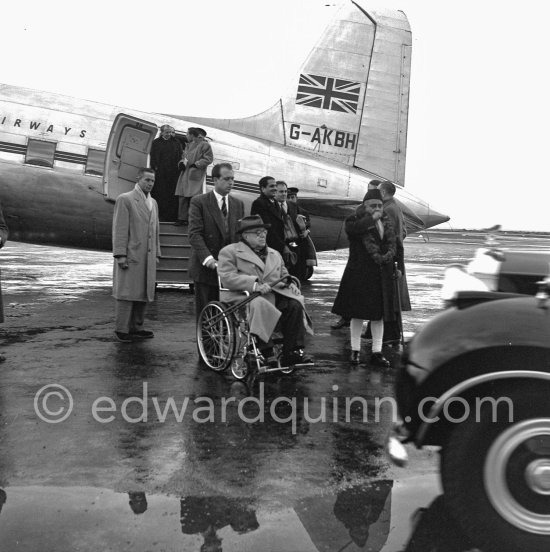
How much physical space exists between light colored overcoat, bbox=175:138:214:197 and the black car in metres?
8.92

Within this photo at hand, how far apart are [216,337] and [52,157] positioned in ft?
25.3

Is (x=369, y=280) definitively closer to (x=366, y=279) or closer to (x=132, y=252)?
(x=366, y=279)

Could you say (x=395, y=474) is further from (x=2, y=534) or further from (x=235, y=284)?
(x=235, y=284)

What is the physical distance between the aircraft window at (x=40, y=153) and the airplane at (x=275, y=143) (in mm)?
18

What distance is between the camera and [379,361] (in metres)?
7.43

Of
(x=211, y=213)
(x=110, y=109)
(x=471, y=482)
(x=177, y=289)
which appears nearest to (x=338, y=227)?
(x=177, y=289)

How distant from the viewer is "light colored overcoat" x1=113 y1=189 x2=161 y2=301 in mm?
8336

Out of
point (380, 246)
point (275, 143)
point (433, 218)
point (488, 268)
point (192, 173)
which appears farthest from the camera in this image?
point (433, 218)

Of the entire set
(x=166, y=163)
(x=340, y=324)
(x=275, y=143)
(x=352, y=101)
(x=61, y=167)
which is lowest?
(x=340, y=324)

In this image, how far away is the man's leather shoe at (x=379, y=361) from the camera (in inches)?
291

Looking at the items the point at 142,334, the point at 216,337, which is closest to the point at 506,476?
the point at 216,337

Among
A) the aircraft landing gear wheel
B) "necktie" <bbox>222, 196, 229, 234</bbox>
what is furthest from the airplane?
the aircraft landing gear wheel

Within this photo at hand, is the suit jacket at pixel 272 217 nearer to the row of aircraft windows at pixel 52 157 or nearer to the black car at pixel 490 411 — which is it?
the row of aircraft windows at pixel 52 157

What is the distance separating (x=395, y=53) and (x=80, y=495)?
45.6 ft
